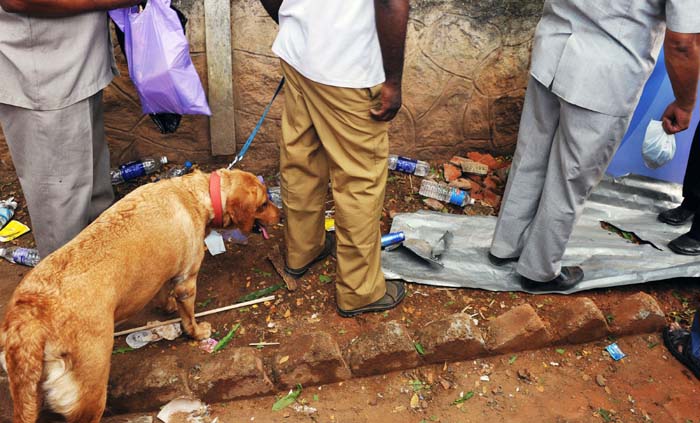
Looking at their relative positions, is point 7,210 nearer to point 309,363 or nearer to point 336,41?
point 309,363

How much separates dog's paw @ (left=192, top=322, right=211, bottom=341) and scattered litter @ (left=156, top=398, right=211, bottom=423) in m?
0.44

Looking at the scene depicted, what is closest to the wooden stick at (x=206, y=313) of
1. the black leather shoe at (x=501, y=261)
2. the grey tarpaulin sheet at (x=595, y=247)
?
the grey tarpaulin sheet at (x=595, y=247)

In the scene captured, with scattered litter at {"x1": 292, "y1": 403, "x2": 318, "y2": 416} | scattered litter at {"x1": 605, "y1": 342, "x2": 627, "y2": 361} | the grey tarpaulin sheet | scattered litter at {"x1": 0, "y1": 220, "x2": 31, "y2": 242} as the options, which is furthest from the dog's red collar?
scattered litter at {"x1": 605, "y1": 342, "x2": 627, "y2": 361}

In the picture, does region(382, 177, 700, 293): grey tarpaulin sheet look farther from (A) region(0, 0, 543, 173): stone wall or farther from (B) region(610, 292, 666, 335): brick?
(A) region(0, 0, 543, 173): stone wall

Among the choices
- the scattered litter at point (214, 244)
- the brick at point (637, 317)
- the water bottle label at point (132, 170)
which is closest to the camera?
the brick at point (637, 317)

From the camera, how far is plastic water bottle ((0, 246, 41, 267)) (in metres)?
3.67

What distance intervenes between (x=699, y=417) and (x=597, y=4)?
2.36 m

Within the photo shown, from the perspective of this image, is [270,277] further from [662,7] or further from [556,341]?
[662,7]

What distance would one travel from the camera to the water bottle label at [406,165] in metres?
4.82

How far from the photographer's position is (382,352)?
3.08m

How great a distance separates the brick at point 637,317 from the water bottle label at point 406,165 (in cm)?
197

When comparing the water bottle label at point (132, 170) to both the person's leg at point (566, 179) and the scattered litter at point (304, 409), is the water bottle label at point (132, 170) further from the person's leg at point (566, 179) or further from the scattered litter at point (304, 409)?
the person's leg at point (566, 179)

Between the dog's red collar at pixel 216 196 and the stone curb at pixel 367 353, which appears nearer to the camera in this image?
the stone curb at pixel 367 353

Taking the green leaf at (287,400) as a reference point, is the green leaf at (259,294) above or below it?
above
